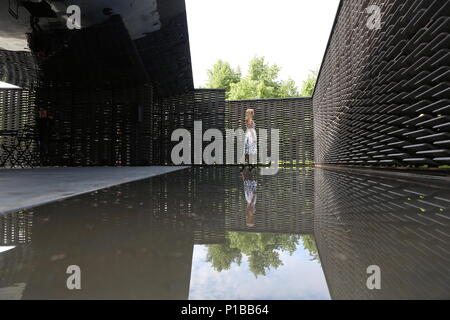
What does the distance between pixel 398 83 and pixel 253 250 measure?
303 cm

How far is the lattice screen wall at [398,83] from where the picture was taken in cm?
231

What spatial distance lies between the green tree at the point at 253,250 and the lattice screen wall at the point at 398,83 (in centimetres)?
222

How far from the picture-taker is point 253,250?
0.77 metres

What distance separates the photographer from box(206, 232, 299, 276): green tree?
660mm

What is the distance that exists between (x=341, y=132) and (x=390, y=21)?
10.2 feet

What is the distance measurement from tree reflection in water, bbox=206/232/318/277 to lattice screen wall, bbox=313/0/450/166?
2.20 metres

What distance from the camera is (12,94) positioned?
33.7 ft

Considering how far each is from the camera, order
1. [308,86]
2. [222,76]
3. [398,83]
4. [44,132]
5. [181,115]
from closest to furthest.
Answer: [398,83] → [44,132] → [181,115] → [222,76] → [308,86]

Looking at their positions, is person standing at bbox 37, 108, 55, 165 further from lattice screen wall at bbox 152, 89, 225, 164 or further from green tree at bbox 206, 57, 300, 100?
green tree at bbox 206, 57, 300, 100

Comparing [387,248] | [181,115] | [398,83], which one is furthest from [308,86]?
[387,248]

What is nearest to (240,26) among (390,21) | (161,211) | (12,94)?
(12,94)

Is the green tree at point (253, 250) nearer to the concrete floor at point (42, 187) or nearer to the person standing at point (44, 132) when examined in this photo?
the concrete floor at point (42, 187)

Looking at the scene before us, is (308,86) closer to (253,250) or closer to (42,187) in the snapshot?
(42,187)
